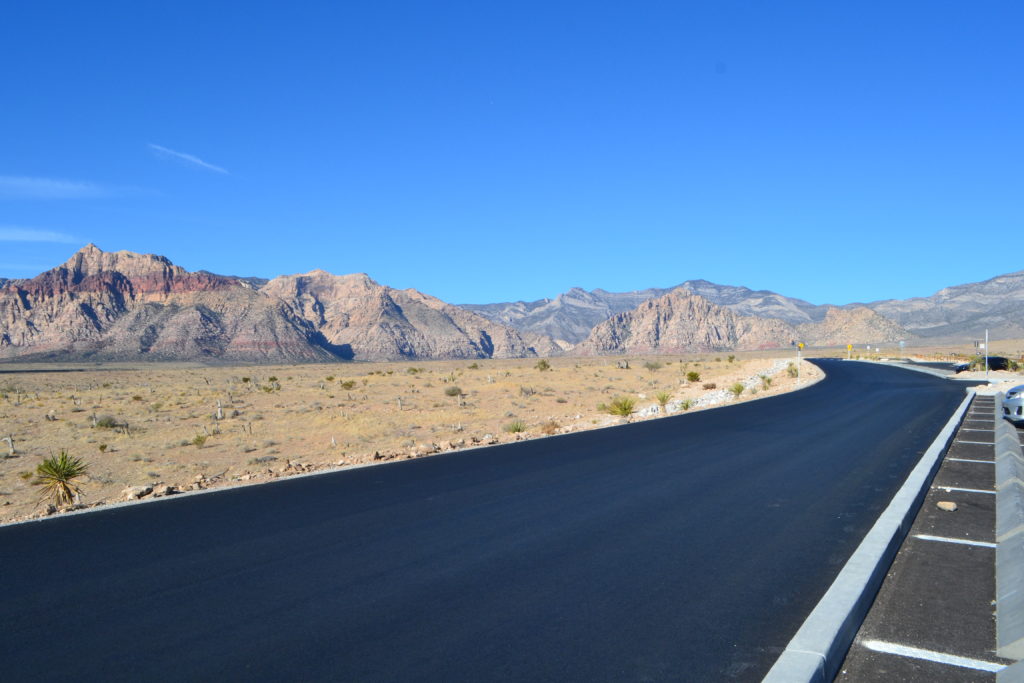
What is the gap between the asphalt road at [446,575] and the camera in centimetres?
473

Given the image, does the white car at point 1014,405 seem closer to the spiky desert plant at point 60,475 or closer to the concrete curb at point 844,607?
the concrete curb at point 844,607

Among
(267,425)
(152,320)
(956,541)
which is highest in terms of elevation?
(152,320)

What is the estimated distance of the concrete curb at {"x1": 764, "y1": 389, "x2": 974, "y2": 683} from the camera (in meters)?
4.42

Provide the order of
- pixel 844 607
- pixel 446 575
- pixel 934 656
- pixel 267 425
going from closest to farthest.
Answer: pixel 934 656 < pixel 844 607 < pixel 446 575 < pixel 267 425

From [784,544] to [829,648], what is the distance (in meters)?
2.98

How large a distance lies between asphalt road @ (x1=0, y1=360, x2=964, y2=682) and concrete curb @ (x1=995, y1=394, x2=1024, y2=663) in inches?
47.5

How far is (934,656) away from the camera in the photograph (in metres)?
4.77

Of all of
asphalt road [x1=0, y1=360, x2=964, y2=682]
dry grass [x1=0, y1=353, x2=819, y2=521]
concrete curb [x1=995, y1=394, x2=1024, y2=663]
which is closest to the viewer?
asphalt road [x1=0, y1=360, x2=964, y2=682]

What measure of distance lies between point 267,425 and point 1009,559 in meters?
25.9

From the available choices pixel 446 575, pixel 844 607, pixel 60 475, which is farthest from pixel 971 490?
pixel 60 475

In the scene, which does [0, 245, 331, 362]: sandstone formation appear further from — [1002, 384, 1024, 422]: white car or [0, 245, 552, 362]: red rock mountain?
[1002, 384, 1024, 422]: white car

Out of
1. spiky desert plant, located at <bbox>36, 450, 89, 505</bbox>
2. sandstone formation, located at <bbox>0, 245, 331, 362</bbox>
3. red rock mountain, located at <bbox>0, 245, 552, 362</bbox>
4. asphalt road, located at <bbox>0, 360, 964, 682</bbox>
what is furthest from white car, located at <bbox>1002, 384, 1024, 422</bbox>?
sandstone formation, located at <bbox>0, 245, 331, 362</bbox>

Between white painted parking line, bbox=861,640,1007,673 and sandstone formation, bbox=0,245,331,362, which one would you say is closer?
white painted parking line, bbox=861,640,1007,673

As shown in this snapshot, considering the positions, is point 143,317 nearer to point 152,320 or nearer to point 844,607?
point 152,320
